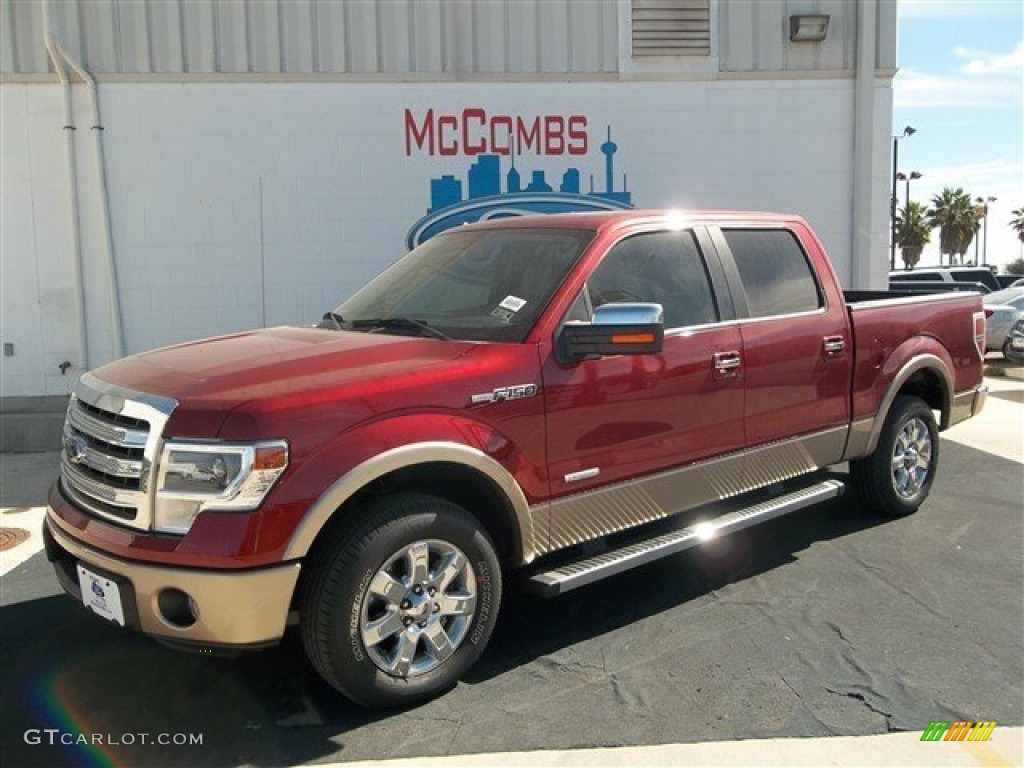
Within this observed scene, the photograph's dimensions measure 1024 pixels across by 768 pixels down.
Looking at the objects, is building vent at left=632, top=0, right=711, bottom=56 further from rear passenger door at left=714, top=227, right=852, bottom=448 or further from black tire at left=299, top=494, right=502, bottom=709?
black tire at left=299, top=494, right=502, bottom=709

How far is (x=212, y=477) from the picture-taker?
2.85 metres

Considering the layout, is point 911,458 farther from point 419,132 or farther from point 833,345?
point 419,132

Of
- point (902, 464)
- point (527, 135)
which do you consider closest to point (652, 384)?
point (902, 464)

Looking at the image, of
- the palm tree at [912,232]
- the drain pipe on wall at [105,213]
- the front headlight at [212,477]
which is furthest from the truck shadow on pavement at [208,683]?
the palm tree at [912,232]

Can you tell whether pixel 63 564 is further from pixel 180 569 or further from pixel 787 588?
pixel 787 588

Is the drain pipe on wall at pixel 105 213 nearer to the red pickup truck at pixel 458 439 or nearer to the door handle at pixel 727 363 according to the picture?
the red pickup truck at pixel 458 439

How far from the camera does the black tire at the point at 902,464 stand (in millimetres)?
5398

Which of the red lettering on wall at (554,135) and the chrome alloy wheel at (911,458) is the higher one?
the red lettering on wall at (554,135)

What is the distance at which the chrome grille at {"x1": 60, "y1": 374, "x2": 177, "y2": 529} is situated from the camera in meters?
2.94

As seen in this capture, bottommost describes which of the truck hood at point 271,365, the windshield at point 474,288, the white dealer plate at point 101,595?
the white dealer plate at point 101,595

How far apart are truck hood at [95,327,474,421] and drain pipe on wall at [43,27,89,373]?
5.71 m

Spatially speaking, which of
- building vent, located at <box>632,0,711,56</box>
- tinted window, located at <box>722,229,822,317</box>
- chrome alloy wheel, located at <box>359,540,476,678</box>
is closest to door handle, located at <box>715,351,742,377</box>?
tinted window, located at <box>722,229,822,317</box>

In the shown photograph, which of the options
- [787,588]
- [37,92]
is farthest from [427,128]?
[787,588]

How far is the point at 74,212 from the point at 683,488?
23.8 ft
